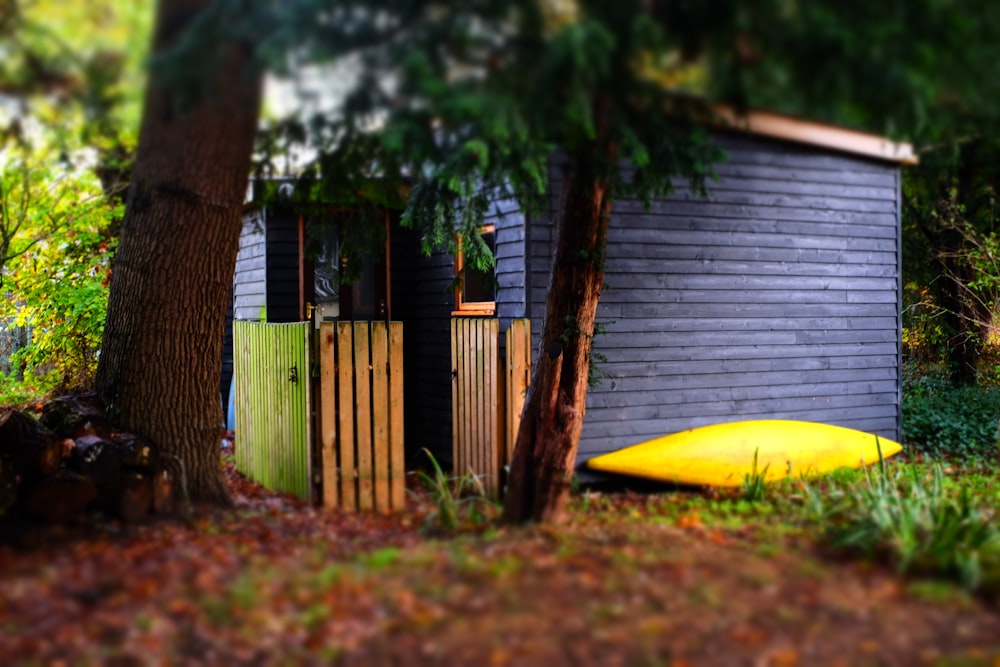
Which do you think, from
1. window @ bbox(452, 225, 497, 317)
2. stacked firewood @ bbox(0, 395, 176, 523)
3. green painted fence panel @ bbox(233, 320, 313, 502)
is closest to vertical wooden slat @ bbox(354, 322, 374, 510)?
green painted fence panel @ bbox(233, 320, 313, 502)

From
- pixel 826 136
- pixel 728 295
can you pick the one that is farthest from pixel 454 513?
pixel 826 136

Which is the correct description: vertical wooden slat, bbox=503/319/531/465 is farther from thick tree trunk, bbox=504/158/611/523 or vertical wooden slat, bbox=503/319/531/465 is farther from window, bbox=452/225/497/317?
thick tree trunk, bbox=504/158/611/523

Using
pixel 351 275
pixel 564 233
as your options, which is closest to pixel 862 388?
pixel 564 233

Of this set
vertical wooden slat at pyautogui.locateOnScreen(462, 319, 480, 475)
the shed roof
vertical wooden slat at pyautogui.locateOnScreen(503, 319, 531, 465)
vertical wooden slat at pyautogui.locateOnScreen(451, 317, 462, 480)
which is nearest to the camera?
vertical wooden slat at pyautogui.locateOnScreen(503, 319, 531, 465)

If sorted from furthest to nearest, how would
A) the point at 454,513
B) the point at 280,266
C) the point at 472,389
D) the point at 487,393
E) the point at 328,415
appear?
the point at 280,266
the point at 472,389
the point at 487,393
the point at 328,415
the point at 454,513

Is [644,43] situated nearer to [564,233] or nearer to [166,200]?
[564,233]

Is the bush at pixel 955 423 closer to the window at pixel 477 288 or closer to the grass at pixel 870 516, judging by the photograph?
the grass at pixel 870 516

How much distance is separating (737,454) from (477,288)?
309cm

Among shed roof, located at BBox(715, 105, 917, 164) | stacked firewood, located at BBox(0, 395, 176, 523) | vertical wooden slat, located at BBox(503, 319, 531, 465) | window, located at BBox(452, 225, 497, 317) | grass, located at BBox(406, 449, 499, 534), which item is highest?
shed roof, located at BBox(715, 105, 917, 164)

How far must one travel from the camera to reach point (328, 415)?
23.7 ft

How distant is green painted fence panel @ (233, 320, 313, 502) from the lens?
740 cm

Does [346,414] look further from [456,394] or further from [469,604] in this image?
[469,604]

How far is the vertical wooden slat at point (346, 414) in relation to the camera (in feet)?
23.7

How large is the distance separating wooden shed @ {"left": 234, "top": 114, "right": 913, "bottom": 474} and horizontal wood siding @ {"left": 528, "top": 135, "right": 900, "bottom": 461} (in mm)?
15
